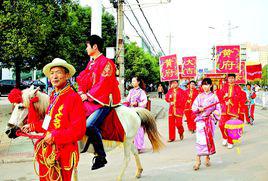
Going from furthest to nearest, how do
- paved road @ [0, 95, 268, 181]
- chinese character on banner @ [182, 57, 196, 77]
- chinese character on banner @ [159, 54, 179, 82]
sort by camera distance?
1. chinese character on banner @ [182, 57, 196, 77]
2. chinese character on banner @ [159, 54, 179, 82]
3. paved road @ [0, 95, 268, 181]

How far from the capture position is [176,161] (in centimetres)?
762

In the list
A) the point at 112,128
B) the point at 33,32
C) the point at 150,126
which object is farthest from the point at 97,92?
the point at 33,32

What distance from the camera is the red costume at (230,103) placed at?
9.86 metres

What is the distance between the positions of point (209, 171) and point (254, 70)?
945 cm

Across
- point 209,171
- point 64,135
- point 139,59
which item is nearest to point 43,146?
point 64,135

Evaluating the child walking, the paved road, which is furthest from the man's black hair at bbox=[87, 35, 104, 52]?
the child walking

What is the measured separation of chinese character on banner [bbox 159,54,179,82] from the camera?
1253cm

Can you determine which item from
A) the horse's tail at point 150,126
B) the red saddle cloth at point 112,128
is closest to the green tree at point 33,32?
the horse's tail at point 150,126

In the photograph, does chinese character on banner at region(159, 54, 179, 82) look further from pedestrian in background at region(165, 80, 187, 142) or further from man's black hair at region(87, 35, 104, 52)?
man's black hair at region(87, 35, 104, 52)

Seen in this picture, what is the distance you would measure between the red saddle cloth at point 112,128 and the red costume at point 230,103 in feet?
16.3

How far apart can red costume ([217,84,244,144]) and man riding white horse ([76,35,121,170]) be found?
Result: 5476 mm

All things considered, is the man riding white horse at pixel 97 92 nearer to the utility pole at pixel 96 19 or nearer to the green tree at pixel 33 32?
the utility pole at pixel 96 19

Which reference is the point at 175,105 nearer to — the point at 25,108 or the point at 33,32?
the point at 25,108

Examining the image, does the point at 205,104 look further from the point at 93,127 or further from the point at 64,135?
the point at 64,135
